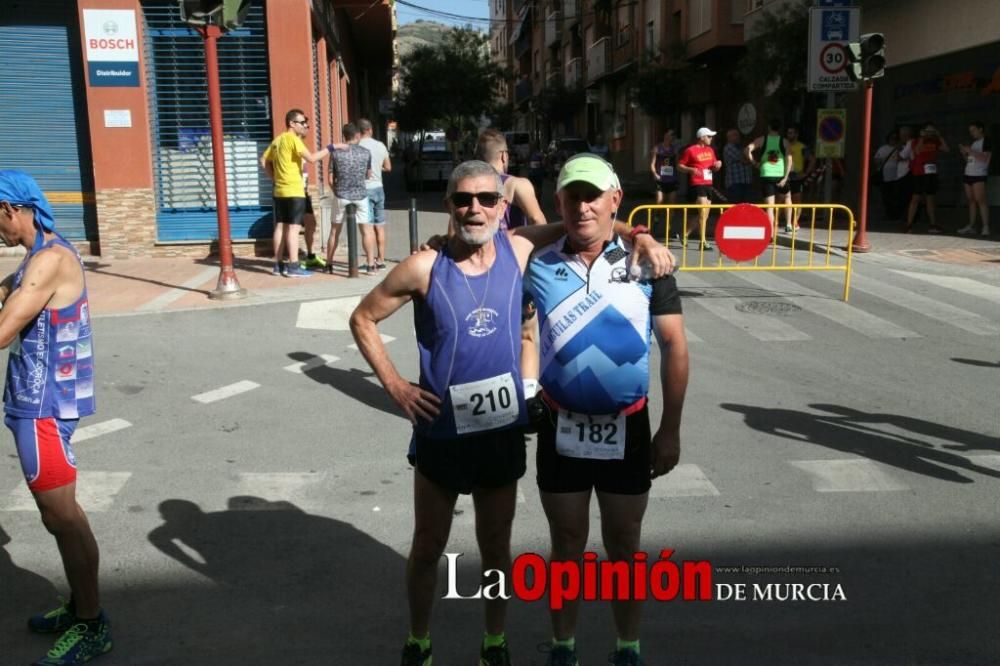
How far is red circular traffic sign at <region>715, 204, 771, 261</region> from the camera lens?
9.98 metres

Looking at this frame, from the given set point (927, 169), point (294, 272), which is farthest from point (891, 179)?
point (294, 272)

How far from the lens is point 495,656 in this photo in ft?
10.7

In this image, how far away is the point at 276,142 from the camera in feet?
39.0

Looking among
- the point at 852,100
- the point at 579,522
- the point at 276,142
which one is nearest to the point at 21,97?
the point at 276,142

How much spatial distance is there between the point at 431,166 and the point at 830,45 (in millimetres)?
19241

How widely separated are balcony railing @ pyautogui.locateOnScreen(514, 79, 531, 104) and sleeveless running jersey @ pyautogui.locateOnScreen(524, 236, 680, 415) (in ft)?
249

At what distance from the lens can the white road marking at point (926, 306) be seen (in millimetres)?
9219

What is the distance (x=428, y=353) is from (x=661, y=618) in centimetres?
149

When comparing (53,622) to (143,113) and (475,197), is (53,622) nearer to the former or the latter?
(475,197)

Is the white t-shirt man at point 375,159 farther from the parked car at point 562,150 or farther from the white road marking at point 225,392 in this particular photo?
the parked car at point 562,150

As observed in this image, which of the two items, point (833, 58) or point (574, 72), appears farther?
point (574, 72)

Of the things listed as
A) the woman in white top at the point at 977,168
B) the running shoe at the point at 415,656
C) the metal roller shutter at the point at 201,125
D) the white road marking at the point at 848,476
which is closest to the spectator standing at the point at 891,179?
the woman in white top at the point at 977,168

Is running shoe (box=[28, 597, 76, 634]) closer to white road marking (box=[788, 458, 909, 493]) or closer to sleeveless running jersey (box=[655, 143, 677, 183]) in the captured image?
white road marking (box=[788, 458, 909, 493])

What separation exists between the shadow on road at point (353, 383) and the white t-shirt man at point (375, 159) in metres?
4.60
